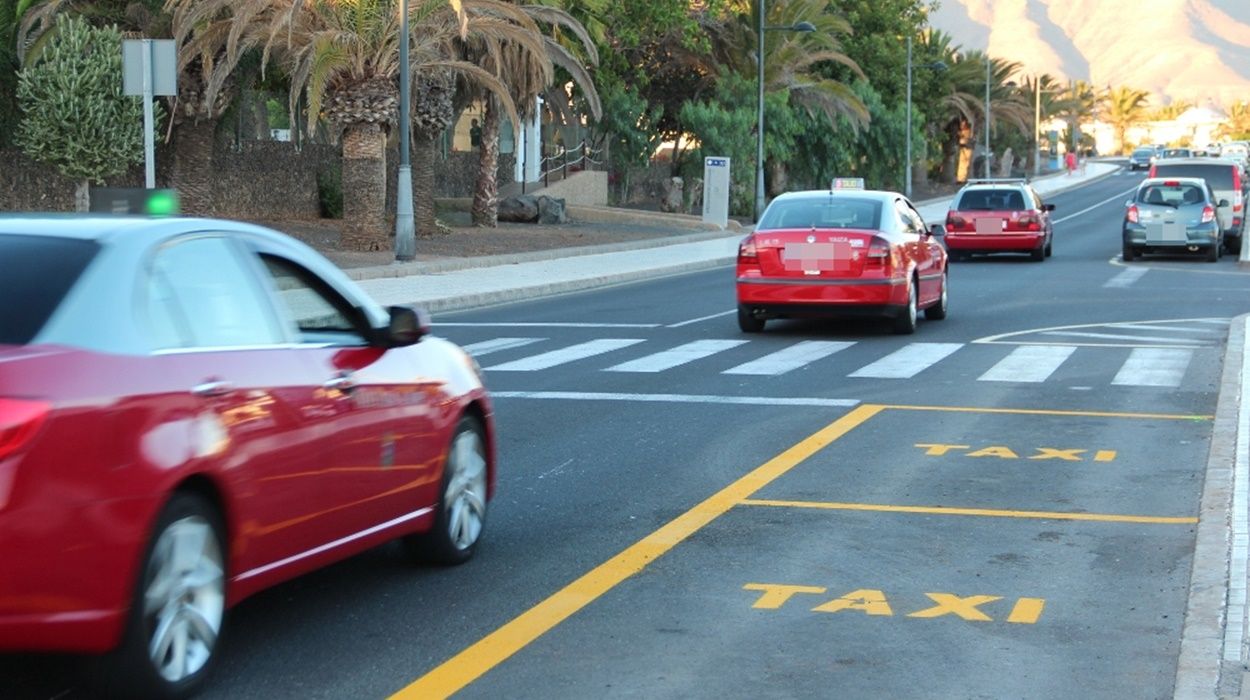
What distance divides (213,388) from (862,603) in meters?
2.88

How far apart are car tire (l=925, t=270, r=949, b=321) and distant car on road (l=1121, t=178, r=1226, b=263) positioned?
1467 centimetres

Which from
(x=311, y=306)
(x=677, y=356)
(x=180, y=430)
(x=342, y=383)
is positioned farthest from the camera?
(x=677, y=356)

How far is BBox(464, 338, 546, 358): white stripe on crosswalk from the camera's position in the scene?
18234 mm

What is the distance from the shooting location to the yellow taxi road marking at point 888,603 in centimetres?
739

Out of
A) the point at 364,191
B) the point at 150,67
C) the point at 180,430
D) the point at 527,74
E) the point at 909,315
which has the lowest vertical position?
the point at 909,315

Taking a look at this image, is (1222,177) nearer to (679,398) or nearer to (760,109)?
(760,109)

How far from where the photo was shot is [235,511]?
620 cm

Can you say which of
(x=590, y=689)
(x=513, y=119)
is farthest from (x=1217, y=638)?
(x=513, y=119)

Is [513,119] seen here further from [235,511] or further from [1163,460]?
[235,511]

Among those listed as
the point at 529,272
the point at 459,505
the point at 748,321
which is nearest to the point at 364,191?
the point at 529,272

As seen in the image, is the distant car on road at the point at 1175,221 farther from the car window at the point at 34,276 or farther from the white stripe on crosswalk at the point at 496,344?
the car window at the point at 34,276

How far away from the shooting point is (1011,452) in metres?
11.7

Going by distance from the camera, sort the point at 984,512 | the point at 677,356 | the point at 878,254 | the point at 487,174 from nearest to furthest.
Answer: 1. the point at 984,512
2. the point at 677,356
3. the point at 878,254
4. the point at 487,174

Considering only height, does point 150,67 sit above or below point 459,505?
above
